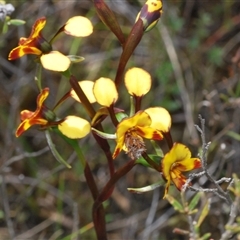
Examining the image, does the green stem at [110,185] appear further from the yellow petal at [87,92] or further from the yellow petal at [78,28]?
the yellow petal at [78,28]

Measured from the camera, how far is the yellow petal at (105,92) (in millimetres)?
881

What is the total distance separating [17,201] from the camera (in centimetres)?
181

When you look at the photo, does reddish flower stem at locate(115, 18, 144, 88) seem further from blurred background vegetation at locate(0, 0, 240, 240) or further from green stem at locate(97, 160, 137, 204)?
blurred background vegetation at locate(0, 0, 240, 240)

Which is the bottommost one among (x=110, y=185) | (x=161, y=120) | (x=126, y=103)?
(x=126, y=103)

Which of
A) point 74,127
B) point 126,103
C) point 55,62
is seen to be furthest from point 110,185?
point 126,103

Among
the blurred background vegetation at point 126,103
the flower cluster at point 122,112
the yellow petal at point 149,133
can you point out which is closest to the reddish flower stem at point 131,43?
the flower cluster at point 122,112

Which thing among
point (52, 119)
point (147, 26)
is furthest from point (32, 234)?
point (147, 26)

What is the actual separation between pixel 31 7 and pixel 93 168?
65cm

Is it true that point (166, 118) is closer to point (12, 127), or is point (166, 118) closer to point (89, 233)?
point (89, 233)

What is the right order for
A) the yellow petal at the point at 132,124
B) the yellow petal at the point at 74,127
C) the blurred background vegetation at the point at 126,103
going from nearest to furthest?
the yellow petal at the point at 132,124, the yellow petal at the point at 74,127, the blurred background vegetation at the point at 126,103

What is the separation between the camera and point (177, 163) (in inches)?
36.1

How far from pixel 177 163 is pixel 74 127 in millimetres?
185

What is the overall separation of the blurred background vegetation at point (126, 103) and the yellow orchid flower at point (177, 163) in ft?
2.52

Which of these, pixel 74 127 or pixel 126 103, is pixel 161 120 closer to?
pixel 74 127
